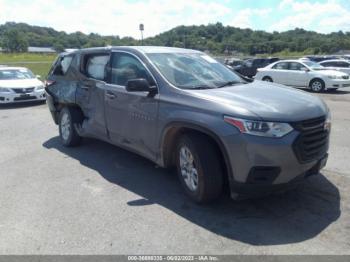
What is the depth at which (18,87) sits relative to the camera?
13.2 metres

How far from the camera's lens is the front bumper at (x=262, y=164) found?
366 cm

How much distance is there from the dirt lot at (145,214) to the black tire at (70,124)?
786 millimetres

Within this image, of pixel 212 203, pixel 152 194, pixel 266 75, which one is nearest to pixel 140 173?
pixel 152 194

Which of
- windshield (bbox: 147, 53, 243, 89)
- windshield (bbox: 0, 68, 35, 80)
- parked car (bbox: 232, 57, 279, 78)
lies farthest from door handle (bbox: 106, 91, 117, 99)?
parked car (bbox: 232, 57, 279, 78)

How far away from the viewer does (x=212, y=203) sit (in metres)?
4.37

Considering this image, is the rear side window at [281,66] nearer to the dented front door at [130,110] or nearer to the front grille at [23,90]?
the front grille at [23,90]

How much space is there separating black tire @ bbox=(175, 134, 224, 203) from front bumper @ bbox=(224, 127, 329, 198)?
0.25m

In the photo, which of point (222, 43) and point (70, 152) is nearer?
point (70, 152)

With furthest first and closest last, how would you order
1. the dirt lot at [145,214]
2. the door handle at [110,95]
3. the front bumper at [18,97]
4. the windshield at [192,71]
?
the front bumper at [18,97]
the door handle at [110,95]
the windshield at [192,71]
the dirt lot at [145,214]

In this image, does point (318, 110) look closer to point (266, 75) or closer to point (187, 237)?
point (187, 237)

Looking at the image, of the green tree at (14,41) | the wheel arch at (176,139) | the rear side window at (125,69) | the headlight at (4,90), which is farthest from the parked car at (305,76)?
the green tree at (14,41)

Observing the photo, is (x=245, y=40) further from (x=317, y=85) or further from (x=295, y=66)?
(x=317, y=85)

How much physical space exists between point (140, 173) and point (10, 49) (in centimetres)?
12949

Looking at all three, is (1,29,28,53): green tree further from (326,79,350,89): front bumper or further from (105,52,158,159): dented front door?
(105,52,158,159): dented front door
